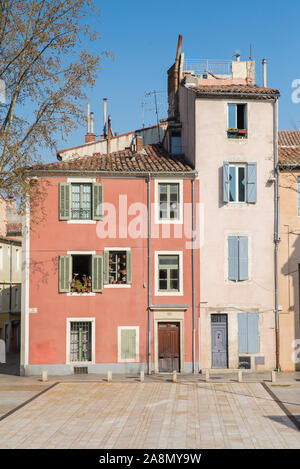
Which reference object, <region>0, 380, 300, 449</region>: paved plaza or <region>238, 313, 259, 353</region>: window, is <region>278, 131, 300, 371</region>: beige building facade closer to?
<region>238, 313, 259, 353</region>: window

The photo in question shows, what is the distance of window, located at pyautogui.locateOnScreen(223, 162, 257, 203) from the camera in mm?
31203

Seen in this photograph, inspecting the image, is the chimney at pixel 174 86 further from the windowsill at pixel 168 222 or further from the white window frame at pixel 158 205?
the windowsill at pixel 168 222

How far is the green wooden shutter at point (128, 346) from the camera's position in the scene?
30.4 metres

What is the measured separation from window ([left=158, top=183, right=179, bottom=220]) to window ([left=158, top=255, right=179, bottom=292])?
1.95 m

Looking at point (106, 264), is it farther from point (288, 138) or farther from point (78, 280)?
point (288, 138)

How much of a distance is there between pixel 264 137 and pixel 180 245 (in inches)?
261

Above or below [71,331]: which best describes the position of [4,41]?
above

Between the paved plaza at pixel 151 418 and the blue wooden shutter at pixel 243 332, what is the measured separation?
328 cm

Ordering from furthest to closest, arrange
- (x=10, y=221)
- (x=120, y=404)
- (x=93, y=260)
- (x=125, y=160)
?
(x=10, y=221) < (x=125, y=160) < (x=93, y=260) < (x=120, y=404)
